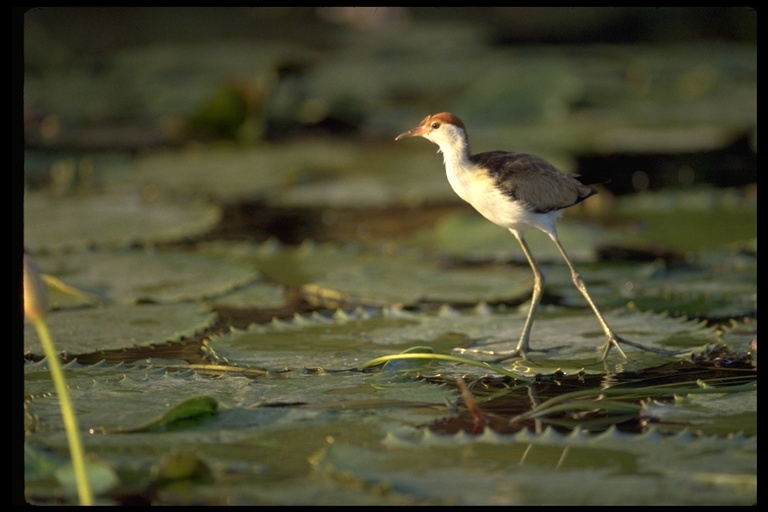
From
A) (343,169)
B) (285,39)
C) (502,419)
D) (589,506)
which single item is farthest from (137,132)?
(589,506)

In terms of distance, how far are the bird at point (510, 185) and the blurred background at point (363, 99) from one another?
0.21m

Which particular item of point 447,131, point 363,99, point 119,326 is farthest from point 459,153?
point 363,99

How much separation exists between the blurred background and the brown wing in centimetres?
13

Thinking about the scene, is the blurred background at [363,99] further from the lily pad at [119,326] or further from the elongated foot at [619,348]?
the lily pad at [119,326]

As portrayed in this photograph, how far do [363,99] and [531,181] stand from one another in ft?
19.5

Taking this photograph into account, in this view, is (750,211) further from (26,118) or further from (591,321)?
(26,118)

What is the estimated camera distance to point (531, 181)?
3.94m

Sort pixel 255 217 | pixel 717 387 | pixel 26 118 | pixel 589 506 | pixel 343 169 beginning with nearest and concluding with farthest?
pixel 589 506 < pixel 717 387 < pixel 255 217 < pixel 343 169 < pixel 26 118

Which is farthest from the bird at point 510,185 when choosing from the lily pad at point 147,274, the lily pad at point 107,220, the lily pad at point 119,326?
the lily pad at point 107,220

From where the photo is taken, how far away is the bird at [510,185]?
12.8 feet

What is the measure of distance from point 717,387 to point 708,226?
8.84 feet

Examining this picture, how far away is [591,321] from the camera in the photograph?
438 cm

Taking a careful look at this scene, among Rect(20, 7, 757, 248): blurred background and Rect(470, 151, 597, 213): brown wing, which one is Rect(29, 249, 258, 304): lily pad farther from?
Rect(470, 151, 597, 213): brown wing

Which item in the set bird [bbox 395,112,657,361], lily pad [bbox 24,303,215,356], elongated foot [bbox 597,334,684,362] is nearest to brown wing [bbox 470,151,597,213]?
bird [bbox 395,112,657,361]
